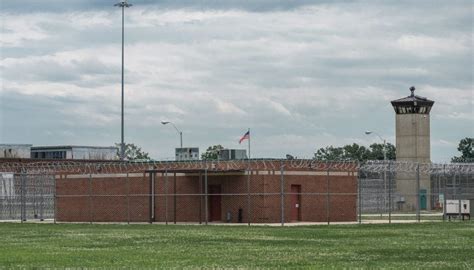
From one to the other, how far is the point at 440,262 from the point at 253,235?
15.7m

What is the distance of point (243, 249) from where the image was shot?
101 feet

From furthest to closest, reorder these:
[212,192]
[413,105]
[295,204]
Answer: [413,105], [212,192], [295,204]

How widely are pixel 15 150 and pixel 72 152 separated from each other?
5698 mm

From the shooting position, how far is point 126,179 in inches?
2473

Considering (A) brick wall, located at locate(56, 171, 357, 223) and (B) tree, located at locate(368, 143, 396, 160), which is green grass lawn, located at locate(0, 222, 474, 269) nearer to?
(A) brick wall, located at locate(56, 171, 357, 223)

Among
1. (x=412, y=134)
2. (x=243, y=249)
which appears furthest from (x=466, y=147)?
(x=243, y=249)

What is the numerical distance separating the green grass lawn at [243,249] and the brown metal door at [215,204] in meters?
18.7

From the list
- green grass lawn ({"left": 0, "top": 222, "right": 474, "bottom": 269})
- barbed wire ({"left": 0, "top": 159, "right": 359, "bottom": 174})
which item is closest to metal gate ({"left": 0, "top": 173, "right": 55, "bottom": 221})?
barbed wire ({"left": 0, "top": 159, "right": 359, "bottom": 174})

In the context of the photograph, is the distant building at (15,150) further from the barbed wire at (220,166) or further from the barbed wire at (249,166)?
the barbed wire at (220,166)

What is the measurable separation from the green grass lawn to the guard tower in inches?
1935

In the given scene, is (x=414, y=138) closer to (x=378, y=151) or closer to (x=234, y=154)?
(x=234, y=154)

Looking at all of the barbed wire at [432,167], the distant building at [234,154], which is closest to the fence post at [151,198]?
the distant building at [234,154]

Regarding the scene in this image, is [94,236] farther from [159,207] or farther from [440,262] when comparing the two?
[159,207]

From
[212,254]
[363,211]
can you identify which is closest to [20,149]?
[363,211]
